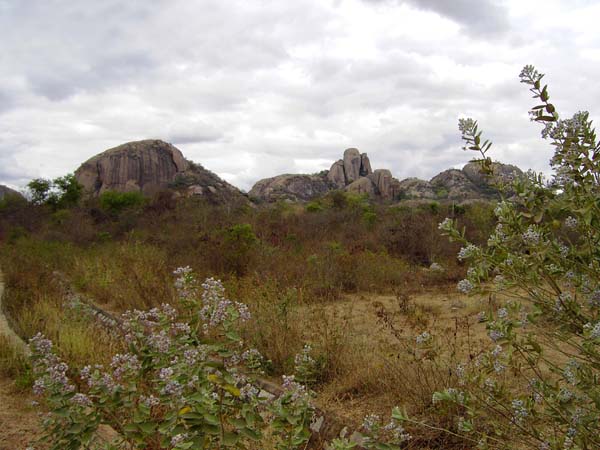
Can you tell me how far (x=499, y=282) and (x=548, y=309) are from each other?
0.22 m

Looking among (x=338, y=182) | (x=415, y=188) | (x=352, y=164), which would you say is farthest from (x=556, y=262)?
(x=352, y=164)

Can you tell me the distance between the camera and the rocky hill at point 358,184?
1725 inches

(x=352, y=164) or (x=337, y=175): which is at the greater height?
(x=352, y=164)

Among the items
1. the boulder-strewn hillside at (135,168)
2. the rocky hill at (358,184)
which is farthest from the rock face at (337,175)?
the boulder-strewn hillside at (135,168)

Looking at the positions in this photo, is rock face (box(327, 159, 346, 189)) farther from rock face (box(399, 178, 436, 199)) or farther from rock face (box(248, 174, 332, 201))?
rock face (box(399, 178, 436, 199))

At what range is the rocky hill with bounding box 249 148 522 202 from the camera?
43.8m

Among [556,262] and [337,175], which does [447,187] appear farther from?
[556,262]

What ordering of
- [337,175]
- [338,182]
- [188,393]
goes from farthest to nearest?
[337,175] → [338,182] → [188,393]

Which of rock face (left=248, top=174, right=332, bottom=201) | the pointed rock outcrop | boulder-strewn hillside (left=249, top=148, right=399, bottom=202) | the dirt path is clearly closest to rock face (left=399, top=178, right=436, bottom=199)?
boulder-strewn hillside (left=249, top=148, right=399, bottom=202)

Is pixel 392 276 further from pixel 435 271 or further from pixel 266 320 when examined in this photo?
pixel 266 320

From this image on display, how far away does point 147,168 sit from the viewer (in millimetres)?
50812

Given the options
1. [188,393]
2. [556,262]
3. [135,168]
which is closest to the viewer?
Answer: [556,262]

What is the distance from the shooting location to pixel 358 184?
54938 millimetres

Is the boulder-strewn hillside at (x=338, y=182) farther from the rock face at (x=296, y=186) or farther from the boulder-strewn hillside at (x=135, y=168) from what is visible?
the boulder-strewn hillside at (x=135, y=168)
